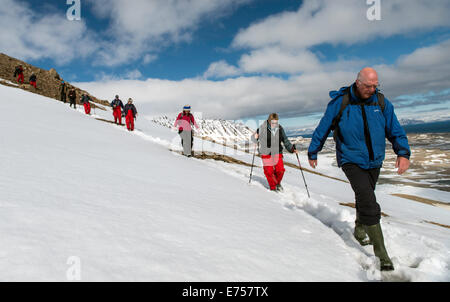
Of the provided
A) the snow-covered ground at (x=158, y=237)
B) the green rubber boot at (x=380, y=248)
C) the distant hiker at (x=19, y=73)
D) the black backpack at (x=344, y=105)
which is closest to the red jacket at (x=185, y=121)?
the snow-covered ground at (x=158, y=237)

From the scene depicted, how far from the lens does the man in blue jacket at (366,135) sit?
12.2ft

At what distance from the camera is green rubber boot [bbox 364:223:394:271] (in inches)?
133

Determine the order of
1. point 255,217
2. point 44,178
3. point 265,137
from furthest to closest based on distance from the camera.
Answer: point 265,137 < point 255,217 < point 44,178

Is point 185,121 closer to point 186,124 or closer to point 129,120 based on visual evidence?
point 186,124

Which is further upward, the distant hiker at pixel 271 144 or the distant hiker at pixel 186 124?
the distant hiker at pixel 186 124

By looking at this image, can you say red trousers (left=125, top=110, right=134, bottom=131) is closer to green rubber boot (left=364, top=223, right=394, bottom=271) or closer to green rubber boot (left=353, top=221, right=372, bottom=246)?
green rubber boot (left=353, top=221, right=372, bottom=246)

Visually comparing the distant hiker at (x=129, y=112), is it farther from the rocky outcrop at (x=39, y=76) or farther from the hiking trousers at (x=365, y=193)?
the rocky outcrop at (x=39, y=76)

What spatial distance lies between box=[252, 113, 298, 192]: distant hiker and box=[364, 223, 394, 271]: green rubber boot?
4952 mm

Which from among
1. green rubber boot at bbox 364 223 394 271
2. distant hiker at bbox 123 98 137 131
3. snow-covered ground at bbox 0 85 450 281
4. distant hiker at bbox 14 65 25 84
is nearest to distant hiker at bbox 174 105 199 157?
snow-covered ground at bbox 0 85 450 281
